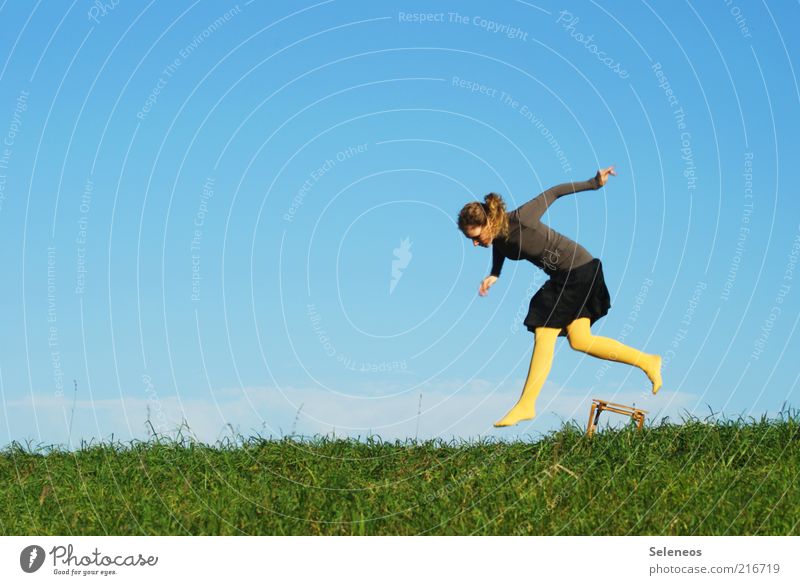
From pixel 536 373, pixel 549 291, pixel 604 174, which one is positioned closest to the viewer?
pixel 604 174

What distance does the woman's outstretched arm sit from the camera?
8.68m

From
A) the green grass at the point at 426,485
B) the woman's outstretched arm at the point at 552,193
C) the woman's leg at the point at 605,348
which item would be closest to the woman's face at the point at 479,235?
the woman's outstretched arm at the point at 552,193

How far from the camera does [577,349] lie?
9.53 meters

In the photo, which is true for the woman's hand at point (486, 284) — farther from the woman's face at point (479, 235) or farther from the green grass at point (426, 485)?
the green grass at point (426, 485)

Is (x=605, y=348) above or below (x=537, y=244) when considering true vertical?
below

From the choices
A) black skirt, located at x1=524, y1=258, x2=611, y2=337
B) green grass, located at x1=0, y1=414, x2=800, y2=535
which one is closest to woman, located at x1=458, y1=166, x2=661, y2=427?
black skirt, located at x1=524, y1=258, x2=611, y2=337

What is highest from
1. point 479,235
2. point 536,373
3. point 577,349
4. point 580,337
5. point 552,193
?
point 552,193

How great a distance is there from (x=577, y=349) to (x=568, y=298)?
1.61 feet

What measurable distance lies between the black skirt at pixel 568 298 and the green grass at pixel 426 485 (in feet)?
4.48

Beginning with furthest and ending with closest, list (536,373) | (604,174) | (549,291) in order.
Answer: (549,291) < (536,373) < (604,174)

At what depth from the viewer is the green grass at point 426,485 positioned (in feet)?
26.0

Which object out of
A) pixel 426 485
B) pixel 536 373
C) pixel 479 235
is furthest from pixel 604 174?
pixel 426 485

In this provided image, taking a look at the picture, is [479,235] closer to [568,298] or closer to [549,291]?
[549,291]
